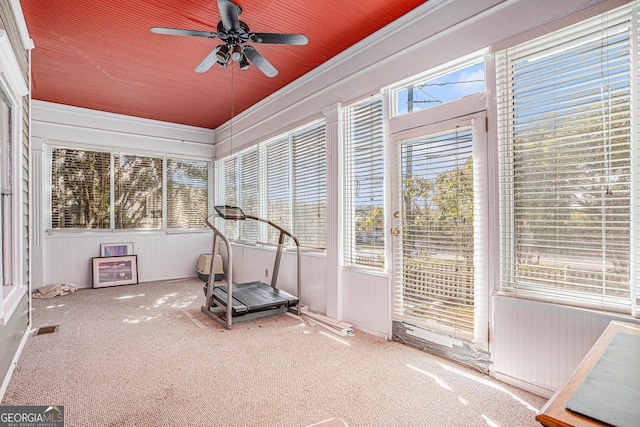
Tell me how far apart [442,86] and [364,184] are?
115cm

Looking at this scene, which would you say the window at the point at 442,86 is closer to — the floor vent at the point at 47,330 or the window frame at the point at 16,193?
the window frame at the point at 16,193

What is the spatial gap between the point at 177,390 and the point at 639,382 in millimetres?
2396

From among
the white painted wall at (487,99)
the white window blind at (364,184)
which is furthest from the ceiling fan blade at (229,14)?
the white window blind at (364,184)

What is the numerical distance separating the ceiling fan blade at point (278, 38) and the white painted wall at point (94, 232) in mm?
4234

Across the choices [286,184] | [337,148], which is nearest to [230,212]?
[286,184]

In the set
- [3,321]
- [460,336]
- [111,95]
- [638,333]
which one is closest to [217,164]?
[111,95]

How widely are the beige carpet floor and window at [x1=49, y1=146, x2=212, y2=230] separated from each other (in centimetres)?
255

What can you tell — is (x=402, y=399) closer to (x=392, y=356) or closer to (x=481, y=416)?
(x=481, y=416)

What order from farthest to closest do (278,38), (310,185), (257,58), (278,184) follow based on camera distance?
(278,184), (310,185), (257,58), (278,38)

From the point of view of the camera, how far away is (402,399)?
83.4 inches

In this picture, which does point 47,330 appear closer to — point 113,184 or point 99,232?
point 99,232

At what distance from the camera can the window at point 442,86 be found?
2588 millimetres

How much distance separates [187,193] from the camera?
259 inches

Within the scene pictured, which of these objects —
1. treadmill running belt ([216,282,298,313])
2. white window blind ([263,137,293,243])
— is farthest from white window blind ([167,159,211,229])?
treadmill running belt ([216,282,298,313])
